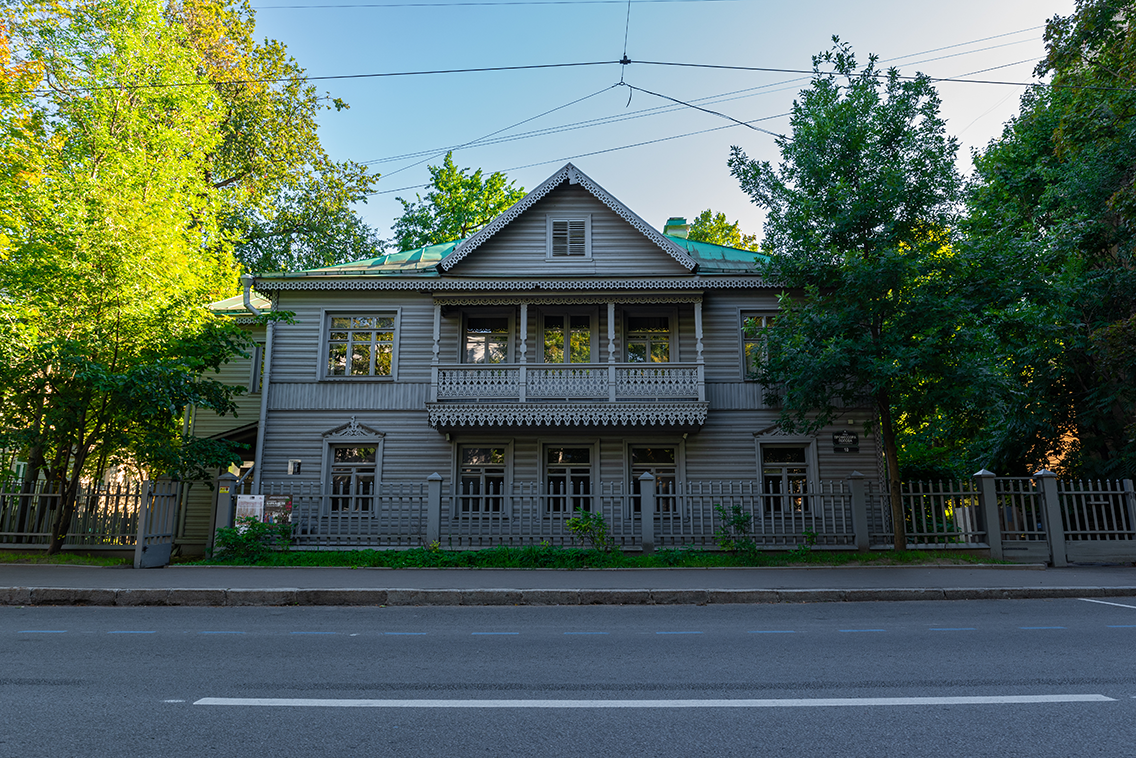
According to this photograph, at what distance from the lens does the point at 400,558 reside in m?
12.9

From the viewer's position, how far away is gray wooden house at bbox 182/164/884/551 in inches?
674

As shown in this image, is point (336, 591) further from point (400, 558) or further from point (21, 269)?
point (21, 269)

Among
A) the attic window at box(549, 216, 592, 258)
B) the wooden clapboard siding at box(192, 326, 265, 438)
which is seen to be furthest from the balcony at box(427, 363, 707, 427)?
the wooden clapboard siding at box(192, 326, 265, 438)

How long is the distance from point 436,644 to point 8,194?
15.0 meters

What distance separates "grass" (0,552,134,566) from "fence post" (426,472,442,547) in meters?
5.57

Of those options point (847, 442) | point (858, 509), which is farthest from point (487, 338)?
point (858, 509)

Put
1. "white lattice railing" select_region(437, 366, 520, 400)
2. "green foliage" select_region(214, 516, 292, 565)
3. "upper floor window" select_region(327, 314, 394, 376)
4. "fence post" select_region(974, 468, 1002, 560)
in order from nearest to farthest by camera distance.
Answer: "green foliage" select_region(214, 516, 292, 565)
"fence post" select_region(974, 468, 1002, 560)
"white lattice railing" select_region(437, 366, 520, 400)
"upper floor window" select_region(327, 314, 394, 376)

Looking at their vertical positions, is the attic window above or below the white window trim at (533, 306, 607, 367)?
above

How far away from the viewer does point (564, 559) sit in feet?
41.6

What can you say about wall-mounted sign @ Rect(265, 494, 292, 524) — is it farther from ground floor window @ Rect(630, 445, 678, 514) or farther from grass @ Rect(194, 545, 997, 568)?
ground floor window @ Rect(630, 445, 678, 514)

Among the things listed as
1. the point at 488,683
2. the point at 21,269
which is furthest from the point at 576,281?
the point at 488,683

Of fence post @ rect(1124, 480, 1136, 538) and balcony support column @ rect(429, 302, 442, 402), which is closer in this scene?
fence post @ rect(1124, 480, 1136, 538)

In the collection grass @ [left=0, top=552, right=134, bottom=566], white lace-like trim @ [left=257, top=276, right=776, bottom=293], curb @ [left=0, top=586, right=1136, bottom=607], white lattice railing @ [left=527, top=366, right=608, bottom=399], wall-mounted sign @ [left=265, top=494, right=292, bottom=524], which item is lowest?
curb @ [left=0, top=586, right=1136, bottom=607]

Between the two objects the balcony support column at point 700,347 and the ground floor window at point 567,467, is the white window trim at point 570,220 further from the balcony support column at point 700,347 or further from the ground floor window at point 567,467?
the ground floor window at point 567,467
